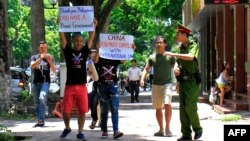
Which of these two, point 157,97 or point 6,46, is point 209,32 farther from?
point 157,97

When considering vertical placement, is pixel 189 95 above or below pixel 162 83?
below

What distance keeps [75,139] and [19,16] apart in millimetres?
45513

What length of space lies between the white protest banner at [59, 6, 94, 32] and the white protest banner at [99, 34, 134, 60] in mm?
445

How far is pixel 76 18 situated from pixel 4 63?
17.9ft

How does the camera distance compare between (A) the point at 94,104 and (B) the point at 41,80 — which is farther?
(B) the point at 41,80

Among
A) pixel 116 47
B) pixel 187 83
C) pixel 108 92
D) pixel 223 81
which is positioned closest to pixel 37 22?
pixel 223 81

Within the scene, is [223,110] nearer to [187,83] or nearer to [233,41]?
[233,41]

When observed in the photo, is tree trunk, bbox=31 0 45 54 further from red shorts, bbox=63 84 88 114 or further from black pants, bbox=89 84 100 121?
red shorts, bbox=63 84 88 114

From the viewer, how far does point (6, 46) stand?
17.8m

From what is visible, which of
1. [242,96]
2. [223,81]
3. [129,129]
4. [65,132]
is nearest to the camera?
[65,132]

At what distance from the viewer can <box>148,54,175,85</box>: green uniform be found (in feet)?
40.4

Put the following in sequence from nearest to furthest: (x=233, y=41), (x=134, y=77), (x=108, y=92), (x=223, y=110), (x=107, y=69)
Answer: (x=108, y=92) → (x=107, y=69) → (x=223, y=110) → (x=233, y=41) → (x=134, y=77)

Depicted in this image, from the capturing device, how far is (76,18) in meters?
12.9

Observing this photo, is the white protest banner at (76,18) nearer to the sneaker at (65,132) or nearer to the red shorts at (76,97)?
the red shorts at (76,97)
